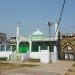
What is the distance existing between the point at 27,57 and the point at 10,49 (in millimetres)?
8762

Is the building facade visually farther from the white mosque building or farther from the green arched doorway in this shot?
the green arched doorway

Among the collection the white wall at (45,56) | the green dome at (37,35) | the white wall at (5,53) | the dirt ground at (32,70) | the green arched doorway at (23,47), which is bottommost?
the dirt ground at (32,70)

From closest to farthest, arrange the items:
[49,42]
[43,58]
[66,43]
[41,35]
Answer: [43,58]
[49,42]
[41,35]
[66,43]

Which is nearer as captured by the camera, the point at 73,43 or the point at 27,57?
the point at 27,57

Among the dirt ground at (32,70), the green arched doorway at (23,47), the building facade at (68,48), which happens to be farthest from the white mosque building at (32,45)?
the dirt ground at (32,70)

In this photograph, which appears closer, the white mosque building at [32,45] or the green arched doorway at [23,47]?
the white mosque building at [32,45]

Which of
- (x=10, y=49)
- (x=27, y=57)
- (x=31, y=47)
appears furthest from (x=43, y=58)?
(x=10, y=49)

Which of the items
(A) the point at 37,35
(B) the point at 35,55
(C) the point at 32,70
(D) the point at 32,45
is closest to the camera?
(C) the point at 32,70

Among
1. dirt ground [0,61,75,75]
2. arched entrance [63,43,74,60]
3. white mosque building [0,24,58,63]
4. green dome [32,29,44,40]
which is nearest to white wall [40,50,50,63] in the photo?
white mosque building [0,24,58,63]

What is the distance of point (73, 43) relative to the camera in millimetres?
69812

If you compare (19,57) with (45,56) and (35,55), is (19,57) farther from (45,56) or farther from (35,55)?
(45,56)

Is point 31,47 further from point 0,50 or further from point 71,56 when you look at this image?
point 71,56

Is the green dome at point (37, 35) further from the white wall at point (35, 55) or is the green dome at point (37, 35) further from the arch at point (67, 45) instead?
the arch at point (67, 45)

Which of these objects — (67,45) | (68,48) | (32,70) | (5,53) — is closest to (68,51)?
(68,48)
